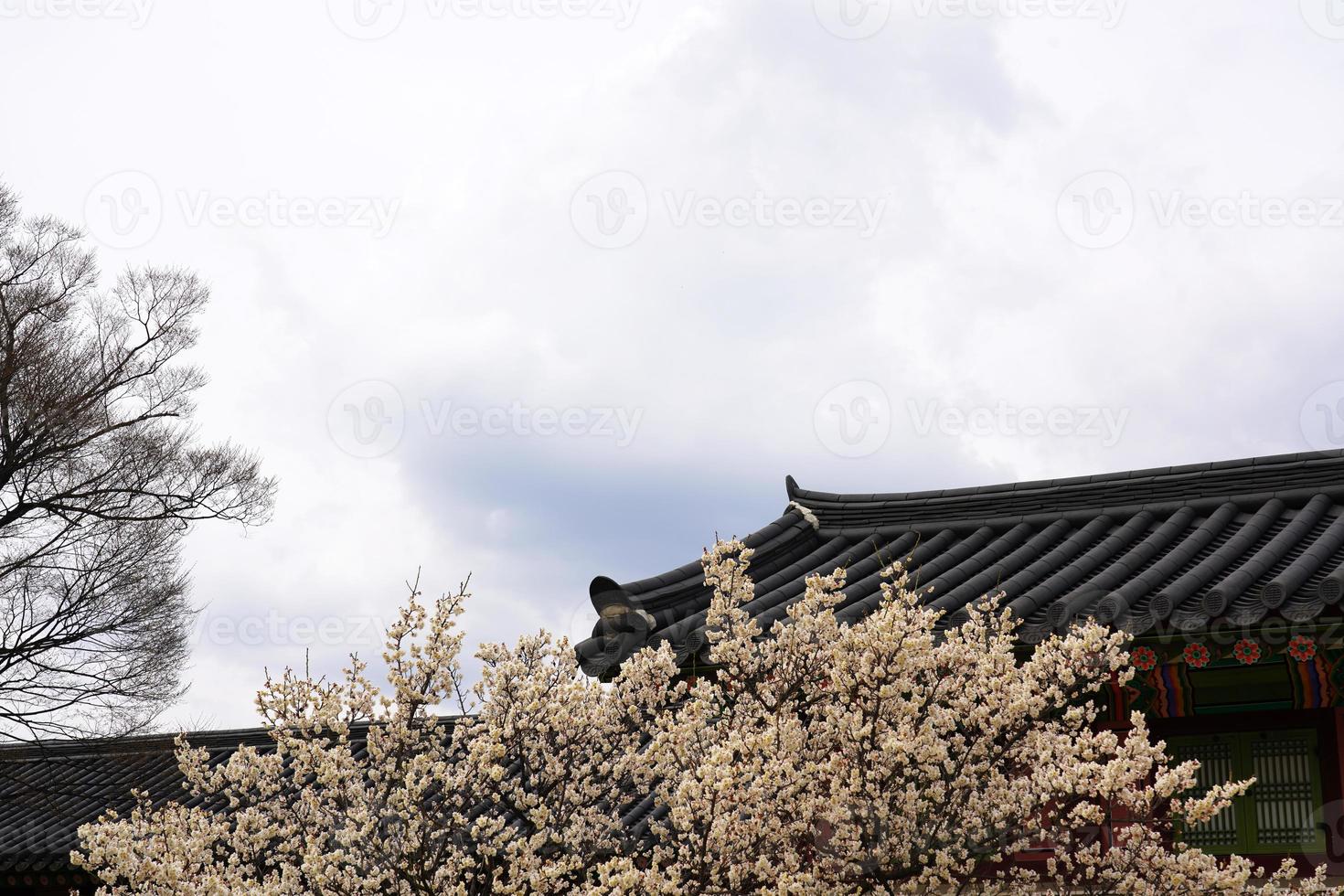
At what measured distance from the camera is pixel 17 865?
1573 centimetres

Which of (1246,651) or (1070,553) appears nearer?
(1246,651)

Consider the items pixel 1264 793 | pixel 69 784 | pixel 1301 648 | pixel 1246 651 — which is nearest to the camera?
pixel 1301 648

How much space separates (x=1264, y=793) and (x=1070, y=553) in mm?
2633

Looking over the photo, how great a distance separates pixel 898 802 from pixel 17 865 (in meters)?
13.3

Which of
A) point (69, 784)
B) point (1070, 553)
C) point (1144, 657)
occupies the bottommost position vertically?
point (69, 784)

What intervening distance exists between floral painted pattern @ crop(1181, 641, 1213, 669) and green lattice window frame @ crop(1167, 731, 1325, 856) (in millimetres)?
734

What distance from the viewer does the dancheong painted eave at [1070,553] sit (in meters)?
8.09

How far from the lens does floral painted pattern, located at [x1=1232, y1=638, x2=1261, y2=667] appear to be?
302 inches

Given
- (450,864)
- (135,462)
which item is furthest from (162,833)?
Answer: (135,462)

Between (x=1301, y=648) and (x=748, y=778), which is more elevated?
(x=1301, y=648)

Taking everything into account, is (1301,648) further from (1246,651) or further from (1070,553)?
(1070,553)

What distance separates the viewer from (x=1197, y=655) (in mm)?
7820

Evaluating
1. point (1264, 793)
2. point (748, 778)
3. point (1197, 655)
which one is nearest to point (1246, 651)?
point (1197, 655)

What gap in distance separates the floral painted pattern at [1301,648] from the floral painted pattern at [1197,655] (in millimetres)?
455
